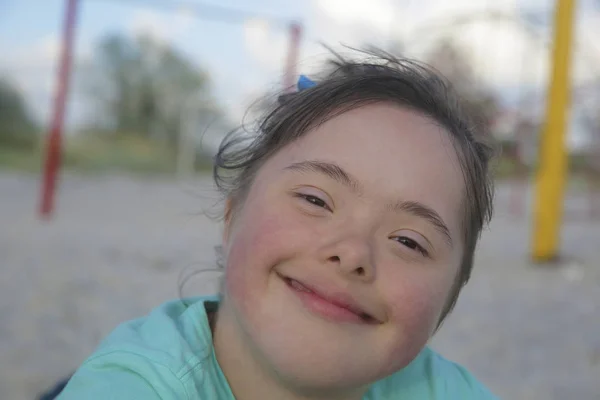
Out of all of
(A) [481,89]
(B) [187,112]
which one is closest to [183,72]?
(B) [187,112]

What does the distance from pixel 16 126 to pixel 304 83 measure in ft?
38.9

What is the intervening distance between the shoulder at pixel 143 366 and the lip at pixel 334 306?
0.59 ft

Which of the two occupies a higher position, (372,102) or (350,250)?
(372,102)

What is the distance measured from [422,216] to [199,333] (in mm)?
371

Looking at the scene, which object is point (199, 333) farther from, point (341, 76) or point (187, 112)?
point (187, 112)

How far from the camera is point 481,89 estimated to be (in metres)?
8.93

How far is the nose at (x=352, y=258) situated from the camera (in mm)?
725

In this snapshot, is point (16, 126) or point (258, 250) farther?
point (16, 126)

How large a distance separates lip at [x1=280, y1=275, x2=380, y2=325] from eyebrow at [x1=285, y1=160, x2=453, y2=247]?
0.14 meters

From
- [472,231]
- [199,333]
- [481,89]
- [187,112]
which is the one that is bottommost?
[187,112]

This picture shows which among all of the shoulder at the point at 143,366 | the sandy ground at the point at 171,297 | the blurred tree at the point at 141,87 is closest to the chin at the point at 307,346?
the shoulder at the point at 143,366

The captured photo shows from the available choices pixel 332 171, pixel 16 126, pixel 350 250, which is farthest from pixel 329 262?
pixel 16 126

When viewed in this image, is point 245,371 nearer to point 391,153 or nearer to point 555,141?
point 391,153

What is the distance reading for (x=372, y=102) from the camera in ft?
2.89
